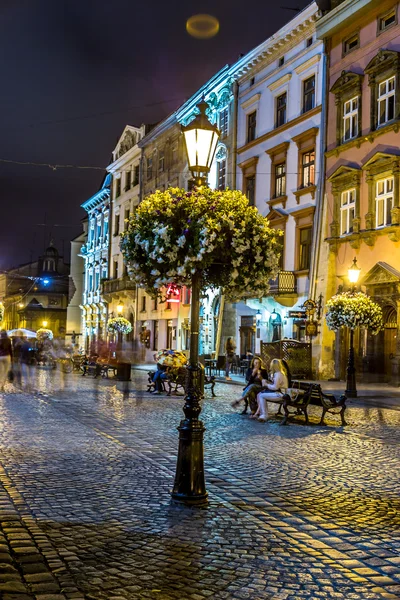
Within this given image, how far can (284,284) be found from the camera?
101 feet

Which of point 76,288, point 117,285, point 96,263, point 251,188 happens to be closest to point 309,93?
point 251,188

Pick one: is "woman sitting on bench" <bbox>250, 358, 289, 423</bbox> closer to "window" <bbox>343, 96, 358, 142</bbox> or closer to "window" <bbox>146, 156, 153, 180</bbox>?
"window" <bbox>343, 96, 358, 142</bbox>

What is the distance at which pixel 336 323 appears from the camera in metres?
21.3

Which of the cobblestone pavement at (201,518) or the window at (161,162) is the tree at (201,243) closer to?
the cobblestone pavement at (201,518)

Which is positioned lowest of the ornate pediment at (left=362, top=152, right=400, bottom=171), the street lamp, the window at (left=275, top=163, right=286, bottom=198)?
the street lamp

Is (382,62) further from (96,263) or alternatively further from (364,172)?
(96,263)

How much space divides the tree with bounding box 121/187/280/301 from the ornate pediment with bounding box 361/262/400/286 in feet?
55.5

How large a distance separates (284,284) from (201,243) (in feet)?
75.9

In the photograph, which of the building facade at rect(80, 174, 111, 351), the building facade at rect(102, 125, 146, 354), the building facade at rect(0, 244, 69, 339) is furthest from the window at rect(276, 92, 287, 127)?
the building facade at rect(0, 244, 69, 339)

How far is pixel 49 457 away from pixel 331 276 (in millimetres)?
20487

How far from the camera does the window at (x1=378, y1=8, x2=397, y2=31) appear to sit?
83.6 feet

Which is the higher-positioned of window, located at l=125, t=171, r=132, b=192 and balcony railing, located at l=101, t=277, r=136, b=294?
window, located at l=125, t=171, r=132, b=192

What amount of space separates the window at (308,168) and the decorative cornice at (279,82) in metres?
4.03

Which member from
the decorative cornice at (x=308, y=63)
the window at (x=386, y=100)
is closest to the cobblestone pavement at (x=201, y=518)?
the window at (x=386, y=100)
